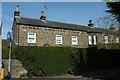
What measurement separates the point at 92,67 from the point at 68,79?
5823mm

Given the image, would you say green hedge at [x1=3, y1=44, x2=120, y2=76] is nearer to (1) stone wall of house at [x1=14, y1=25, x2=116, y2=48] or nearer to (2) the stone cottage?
(2) the stone cottage

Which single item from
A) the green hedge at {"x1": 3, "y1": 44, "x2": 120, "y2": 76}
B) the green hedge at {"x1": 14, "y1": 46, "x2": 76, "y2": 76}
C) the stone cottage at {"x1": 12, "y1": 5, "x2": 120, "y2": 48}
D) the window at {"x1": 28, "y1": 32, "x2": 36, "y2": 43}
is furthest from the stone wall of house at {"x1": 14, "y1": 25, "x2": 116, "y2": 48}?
the green hedge at {"x1": 14, "y1": 46, "x2": 76, "y2": 76}

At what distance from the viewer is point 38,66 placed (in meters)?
11.0

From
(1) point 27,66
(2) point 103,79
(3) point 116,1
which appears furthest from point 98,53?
(1) point 27,66

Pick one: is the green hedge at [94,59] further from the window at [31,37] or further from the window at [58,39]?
the window at [31,37]

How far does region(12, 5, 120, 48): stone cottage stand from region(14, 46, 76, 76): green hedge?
259 inches

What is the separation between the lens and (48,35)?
829 inches

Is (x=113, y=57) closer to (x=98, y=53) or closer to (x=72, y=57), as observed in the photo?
(x=98, y=53)

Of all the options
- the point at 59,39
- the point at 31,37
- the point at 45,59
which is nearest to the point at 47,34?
the point at 59,39

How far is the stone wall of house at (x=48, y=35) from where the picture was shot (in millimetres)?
19047

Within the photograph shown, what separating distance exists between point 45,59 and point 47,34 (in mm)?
A: 9877

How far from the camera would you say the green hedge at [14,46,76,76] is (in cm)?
1069

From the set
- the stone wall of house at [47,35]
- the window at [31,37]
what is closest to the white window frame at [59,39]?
the stone wall of house at [47,35]

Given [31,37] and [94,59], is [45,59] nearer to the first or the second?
Answer: [94,59]
